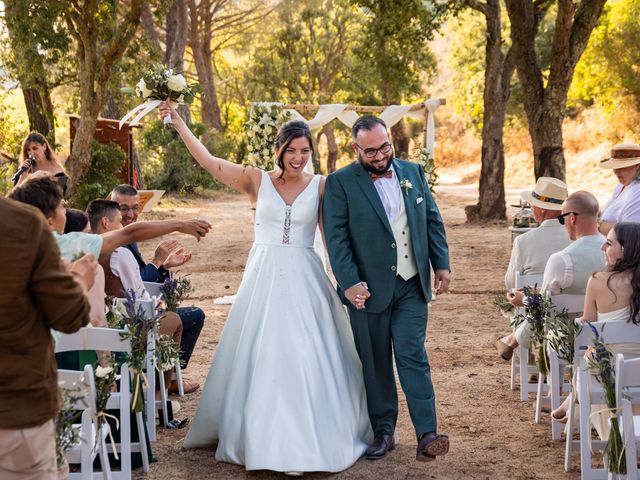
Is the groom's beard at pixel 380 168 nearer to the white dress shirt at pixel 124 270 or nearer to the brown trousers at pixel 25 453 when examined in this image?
the white dress shirt at pixel 124 270

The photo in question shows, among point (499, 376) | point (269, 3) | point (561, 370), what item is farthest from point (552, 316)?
point (269, 3)

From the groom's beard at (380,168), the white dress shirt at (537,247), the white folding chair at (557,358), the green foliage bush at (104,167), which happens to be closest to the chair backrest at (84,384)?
the groom's beard at (380,168)

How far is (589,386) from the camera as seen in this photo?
5137 millimetres

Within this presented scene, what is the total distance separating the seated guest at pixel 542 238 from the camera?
6.90 m

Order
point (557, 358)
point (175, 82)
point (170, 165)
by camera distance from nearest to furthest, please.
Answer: point (557, 358), point (175, 82), point (170, 165)

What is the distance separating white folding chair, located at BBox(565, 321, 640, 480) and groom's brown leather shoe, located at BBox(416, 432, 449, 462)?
2.40 ft

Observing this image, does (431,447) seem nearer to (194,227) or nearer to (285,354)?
(285,354)

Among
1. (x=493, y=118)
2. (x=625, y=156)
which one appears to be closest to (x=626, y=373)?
(x=625, y=156)

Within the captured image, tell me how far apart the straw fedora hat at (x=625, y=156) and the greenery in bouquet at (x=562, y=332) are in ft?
8.33

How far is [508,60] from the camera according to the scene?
21109 millimetres

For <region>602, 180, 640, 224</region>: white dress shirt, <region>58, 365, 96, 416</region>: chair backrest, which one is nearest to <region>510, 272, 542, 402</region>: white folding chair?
<region>602, 180, 640, 224</region>: white dress shirt

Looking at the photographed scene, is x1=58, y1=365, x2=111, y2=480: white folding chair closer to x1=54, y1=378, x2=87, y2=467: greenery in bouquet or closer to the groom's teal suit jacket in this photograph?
x1=54, y1=378, x2=87, y2=467: greenery in bouquet

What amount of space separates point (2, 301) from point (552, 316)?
3.56 m

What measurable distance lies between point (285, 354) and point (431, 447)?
1.00m
